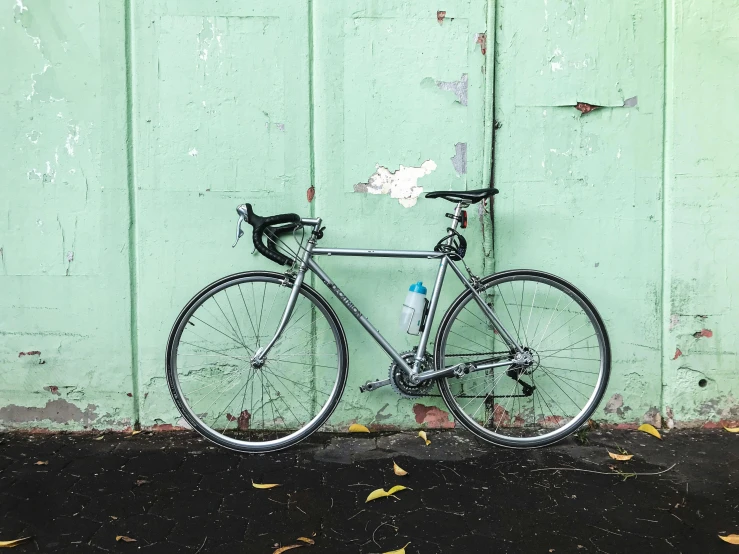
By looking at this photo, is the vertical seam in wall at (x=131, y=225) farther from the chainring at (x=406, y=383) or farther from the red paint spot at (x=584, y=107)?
the red paint spot at (x=584, y=107)

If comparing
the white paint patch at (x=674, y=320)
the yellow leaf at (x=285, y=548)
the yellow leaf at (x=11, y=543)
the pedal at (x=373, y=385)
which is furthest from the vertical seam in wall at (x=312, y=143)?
the white paint patch at (x=674, y=320)

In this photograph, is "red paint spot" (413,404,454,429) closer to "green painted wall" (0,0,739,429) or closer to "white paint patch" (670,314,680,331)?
"green painted wall" (0,0,739,429)

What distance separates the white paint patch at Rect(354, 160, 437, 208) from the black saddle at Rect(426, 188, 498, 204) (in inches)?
9.4

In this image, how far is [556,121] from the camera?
358 centimetres

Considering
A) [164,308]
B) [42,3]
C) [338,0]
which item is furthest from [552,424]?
[42,3]

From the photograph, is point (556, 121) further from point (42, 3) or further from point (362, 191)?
point (42, 3)

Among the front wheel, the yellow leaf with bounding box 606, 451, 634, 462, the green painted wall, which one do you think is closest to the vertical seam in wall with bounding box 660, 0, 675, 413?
the green painted wall

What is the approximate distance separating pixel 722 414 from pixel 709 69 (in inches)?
76.4

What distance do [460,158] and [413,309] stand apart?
89 centimetres

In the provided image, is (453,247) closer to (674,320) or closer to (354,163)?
(354,163)

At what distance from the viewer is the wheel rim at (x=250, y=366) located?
3604 millimetres

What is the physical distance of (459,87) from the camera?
3.55 meters

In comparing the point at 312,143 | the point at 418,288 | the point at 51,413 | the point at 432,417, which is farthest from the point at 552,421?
the point at 51,413

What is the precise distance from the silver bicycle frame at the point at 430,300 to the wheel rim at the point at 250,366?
0.79 ft
